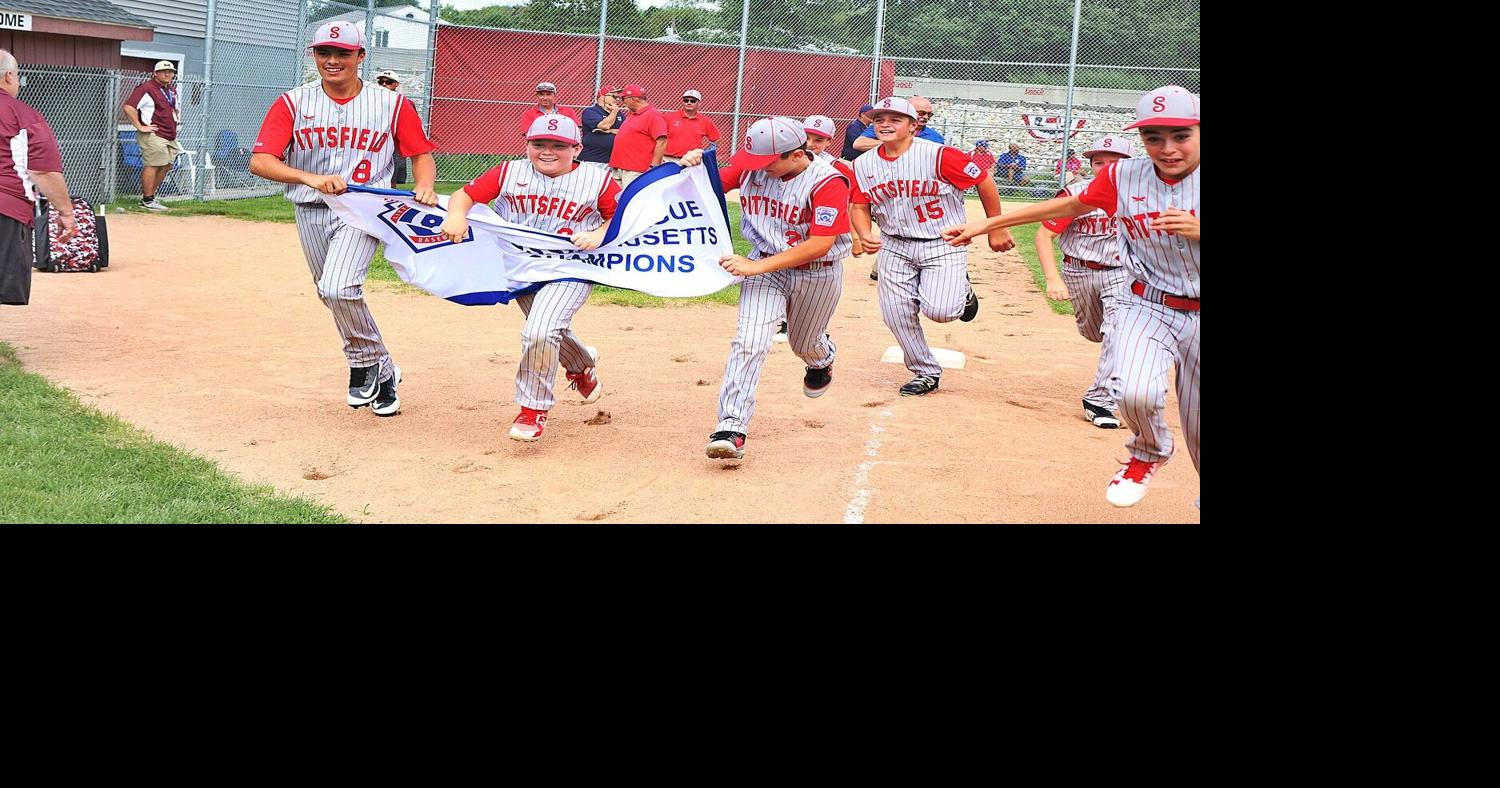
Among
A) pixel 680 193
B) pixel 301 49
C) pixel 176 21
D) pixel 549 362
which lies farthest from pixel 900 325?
pixel 176 21

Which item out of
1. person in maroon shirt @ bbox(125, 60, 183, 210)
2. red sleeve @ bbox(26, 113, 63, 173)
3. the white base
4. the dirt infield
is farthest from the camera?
person in maroon shirt @ bbox(125, 60, 183, 210)

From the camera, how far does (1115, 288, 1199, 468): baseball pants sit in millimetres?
5523

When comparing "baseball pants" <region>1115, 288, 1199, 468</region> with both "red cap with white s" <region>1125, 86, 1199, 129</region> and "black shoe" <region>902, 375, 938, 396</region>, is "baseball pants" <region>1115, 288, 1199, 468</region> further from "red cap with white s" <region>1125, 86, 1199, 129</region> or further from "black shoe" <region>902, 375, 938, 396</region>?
"black shoe" <region>902, 375, 938, 396</region>

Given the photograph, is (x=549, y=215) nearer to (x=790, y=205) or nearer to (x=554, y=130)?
(x=554, y=130)

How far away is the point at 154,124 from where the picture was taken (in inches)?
715

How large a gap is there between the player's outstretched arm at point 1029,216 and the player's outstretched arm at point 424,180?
299cm

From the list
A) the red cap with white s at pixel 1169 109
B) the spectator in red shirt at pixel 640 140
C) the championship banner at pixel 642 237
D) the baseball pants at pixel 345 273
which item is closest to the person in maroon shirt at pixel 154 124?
the spectator in red shirt at pixel 640 140

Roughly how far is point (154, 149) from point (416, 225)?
12411mm

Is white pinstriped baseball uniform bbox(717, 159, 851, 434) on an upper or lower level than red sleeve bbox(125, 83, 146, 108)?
lower

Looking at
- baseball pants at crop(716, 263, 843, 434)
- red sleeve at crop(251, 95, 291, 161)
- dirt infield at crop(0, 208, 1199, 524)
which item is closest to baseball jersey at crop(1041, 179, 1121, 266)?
dirt infield at crop(0, 208, 1199, 524)

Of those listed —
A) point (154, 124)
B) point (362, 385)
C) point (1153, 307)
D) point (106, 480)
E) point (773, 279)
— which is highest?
point (154, 124)

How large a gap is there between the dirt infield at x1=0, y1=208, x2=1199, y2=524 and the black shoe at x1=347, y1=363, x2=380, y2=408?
0.48 feet

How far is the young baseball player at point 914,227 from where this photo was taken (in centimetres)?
895

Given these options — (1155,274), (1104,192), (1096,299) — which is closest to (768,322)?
(1104,192)
